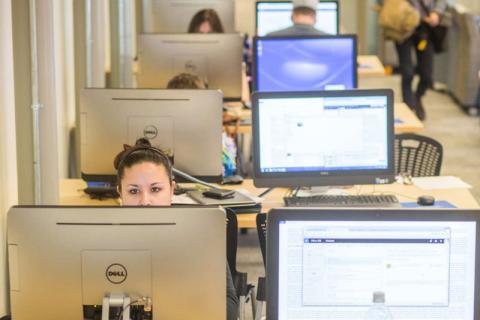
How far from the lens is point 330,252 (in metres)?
2.88

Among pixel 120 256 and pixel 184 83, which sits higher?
pixel 184 83

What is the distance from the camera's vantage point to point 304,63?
6.78m

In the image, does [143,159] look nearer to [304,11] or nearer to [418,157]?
[418,157]

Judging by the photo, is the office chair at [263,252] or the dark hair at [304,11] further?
the dark hair at [304,11]

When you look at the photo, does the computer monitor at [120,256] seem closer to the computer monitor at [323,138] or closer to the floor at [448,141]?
the computer monitor at [323,138]

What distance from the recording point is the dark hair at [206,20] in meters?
8.25

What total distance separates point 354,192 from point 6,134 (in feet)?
5.83

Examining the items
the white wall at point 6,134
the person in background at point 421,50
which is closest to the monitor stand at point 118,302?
the white wall at point 6,134

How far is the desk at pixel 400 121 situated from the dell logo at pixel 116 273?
Result: 398cm

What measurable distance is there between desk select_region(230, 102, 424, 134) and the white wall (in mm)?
2443

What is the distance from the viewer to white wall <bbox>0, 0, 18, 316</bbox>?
443 cm

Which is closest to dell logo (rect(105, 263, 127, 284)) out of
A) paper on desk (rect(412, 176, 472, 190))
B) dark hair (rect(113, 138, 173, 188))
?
dark hair (rect(113, 138, 173, 188))

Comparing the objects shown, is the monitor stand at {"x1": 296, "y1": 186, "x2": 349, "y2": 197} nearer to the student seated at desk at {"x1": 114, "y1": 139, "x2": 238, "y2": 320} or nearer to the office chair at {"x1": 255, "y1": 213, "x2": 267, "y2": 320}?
the office chair at {"x1": 255, "y1": 213, "x2": 267, "y2": 320}

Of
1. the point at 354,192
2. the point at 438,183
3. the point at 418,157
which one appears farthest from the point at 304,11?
the point at 354,192
